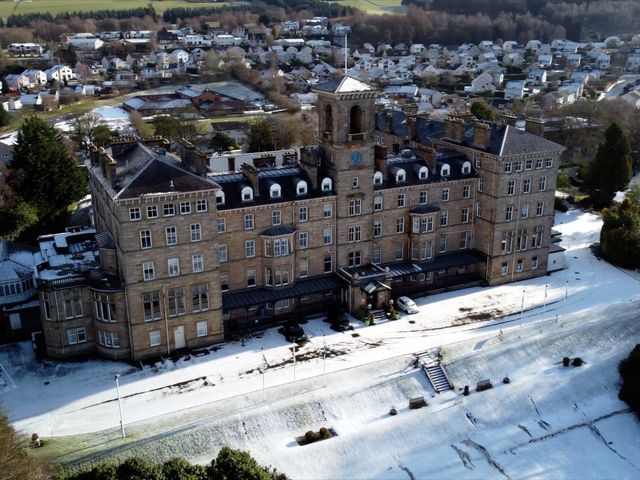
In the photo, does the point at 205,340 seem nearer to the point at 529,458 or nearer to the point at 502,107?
the point at 529,458

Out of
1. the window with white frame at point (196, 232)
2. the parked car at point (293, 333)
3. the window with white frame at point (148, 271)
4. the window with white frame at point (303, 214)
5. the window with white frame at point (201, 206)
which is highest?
the window with white frame at point (201, 206)

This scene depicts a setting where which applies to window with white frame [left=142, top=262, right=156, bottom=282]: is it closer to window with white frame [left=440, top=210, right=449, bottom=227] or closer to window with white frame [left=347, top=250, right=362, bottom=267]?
window with white frame [left=347, top=250, right=362, bottom=267]

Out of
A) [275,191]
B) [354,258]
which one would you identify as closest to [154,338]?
[275,191]

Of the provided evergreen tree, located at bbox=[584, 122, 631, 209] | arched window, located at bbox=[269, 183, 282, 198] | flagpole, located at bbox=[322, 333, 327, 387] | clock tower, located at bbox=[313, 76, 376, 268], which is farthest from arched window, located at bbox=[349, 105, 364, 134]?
evergreen tree, located at bbox=[584, 122, 631, 209]

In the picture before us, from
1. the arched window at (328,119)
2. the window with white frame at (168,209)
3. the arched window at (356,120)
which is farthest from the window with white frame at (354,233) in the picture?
the window with white frame at (168,209)

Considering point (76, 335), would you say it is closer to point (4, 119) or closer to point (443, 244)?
point (443, 244)

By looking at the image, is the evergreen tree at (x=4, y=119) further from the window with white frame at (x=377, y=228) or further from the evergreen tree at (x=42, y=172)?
the window with white frame at (x=377, y=228)
